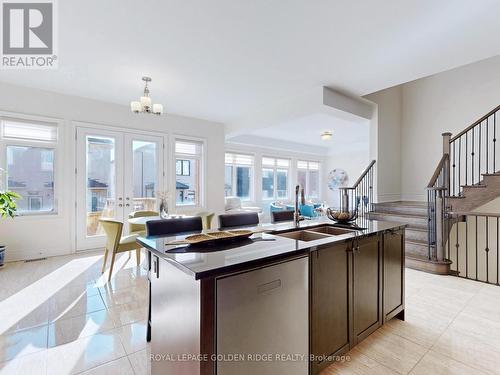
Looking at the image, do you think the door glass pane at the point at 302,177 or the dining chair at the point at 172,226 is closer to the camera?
the dining chair at the point at 172,226

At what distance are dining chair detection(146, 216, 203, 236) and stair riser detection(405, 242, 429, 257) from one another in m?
3.47

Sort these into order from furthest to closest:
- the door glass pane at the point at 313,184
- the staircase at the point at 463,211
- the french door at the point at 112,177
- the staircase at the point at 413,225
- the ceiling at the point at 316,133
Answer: the door glass pane at the point at 313,184 → the ceiling at the point at 316,133 → the french door at the point at 112,177 → the staircase at the point at 413,225 → the staircase at the point at 463,211

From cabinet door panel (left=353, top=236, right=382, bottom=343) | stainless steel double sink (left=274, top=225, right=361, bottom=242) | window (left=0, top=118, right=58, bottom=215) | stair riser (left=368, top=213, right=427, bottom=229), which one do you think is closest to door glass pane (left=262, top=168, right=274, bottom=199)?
stair riser (left=368, top=213, right=427, bottom=229)

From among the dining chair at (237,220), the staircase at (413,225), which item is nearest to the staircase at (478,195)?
the staircase at (413,225)

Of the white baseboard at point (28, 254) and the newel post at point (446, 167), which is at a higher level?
the newel post at point (446, 167)

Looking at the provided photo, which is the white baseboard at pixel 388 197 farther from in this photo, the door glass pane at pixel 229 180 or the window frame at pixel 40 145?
the window frame at pixel 40 145

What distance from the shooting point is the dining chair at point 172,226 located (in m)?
1.91

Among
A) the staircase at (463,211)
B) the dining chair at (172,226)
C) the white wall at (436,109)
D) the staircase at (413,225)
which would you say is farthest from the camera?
the white wall at (436,109)

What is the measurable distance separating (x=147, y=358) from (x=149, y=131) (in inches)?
169

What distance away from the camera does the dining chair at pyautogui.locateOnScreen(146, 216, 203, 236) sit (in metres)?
1.91

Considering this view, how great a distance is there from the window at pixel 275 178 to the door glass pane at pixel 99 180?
4798 mm

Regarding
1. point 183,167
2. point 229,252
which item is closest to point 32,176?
point 183,167

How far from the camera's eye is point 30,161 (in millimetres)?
4008

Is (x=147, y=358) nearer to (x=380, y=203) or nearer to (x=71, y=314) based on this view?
(x=71, y=314)
